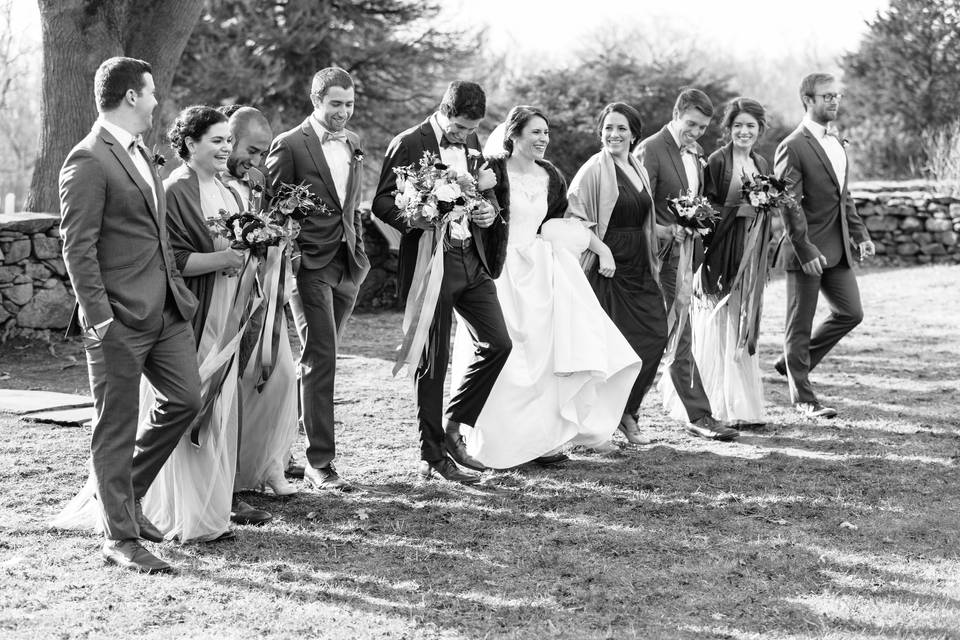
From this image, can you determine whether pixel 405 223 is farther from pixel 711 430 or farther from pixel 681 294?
pixel 711 430

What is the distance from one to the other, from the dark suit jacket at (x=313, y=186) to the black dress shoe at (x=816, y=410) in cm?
394

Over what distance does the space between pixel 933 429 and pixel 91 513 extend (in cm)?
580

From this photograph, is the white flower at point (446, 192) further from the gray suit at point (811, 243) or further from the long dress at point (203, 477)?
the gray suit at point (811, 243)

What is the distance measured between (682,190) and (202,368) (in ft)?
12.5

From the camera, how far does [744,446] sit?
8008mm

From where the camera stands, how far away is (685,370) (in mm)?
8383

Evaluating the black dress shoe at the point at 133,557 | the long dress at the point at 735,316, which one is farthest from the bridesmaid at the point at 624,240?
the black dress shoe at the point at 133,557

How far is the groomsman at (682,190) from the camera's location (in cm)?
814

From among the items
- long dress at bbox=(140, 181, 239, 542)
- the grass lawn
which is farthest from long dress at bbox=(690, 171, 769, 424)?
long dress at bbox=(140, 181, 239, 542)

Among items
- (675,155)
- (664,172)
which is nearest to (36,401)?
(664,172)

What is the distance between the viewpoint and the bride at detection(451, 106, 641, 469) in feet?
24.1

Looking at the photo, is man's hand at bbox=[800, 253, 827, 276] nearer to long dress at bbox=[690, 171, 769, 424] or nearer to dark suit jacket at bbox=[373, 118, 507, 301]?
long dress at bbox=[690, 171, 769, 424]

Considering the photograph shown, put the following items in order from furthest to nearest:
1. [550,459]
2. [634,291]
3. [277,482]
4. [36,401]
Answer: [36,401] → [634,291] → [550,459] → [277,482]

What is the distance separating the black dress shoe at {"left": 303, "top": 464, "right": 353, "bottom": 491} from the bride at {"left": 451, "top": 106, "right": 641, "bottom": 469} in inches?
37.4
